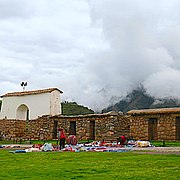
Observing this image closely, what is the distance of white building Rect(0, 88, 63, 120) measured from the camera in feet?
92.3

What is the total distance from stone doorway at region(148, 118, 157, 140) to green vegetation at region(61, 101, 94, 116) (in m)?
11.4

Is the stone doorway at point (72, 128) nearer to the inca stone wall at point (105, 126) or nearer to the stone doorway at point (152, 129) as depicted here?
the inca stone wall at point (105, 126)

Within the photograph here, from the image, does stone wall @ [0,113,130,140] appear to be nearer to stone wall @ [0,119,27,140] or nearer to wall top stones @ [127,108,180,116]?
stone wall @ [0,119,27,140]

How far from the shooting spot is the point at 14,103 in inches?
1177

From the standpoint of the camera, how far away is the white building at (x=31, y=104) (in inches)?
1107

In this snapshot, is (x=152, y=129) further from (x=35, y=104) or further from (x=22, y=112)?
(x=22, y=112)

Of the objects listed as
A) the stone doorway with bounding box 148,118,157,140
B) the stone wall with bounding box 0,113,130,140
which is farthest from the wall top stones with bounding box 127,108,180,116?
the stone wall with bounding box 0,113,130,140

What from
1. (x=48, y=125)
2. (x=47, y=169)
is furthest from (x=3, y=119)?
(x=47, y=169)

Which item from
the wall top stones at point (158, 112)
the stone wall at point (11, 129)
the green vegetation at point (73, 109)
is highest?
the green vegetation at point (73, 109)

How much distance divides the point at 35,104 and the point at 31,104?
18.4 inches

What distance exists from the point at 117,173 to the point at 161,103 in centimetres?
2149

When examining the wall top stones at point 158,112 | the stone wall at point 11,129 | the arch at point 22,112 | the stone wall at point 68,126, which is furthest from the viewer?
the arch at point 22,112

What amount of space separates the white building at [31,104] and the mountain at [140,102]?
16.2ft

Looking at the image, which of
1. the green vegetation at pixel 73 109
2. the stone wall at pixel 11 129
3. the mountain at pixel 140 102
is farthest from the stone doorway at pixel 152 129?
the green vegetation at pixel 73 109
